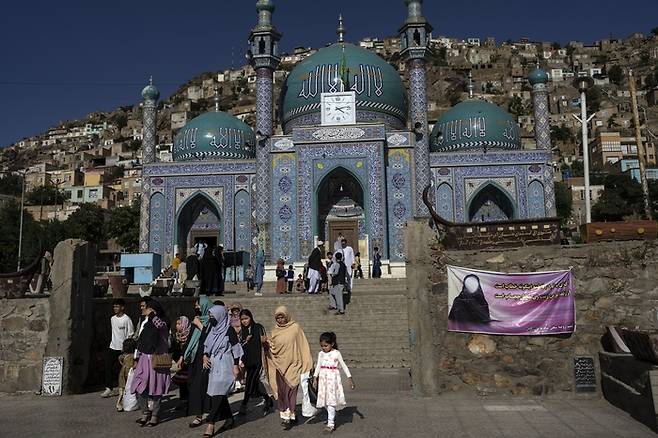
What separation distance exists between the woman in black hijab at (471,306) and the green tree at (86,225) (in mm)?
42009

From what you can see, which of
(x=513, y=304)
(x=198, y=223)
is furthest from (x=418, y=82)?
(x=513, y=304)

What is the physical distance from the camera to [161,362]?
23.5ft

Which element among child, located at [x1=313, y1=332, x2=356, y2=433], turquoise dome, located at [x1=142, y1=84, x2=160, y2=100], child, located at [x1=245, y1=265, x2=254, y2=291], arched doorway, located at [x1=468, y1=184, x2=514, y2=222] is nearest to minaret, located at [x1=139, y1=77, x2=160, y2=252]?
turquoise dome, located at [x1=142, y1=84, x2=160, y2=100]

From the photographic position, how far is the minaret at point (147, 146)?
27094 millimetres

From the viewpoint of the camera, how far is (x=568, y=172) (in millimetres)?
77625

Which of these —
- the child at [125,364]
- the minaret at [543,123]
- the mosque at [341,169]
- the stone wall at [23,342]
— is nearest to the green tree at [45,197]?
the mosque at [341,169]

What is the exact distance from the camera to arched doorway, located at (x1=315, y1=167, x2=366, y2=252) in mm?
25719

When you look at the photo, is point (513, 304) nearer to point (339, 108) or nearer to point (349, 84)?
point (339, 108)

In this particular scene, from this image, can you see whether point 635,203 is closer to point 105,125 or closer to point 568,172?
point 568,172

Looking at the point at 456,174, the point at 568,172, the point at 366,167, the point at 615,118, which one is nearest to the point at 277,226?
the point at 366,167

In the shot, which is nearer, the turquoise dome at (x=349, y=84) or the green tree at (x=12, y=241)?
the turquoise dome at (x=349, y=84)

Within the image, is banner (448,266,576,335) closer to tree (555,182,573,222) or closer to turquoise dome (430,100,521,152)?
turquoise dome (430,100,521,152)

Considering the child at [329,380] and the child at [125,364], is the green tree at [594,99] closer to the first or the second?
the child at [125,364]

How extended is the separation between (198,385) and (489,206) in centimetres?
2216
